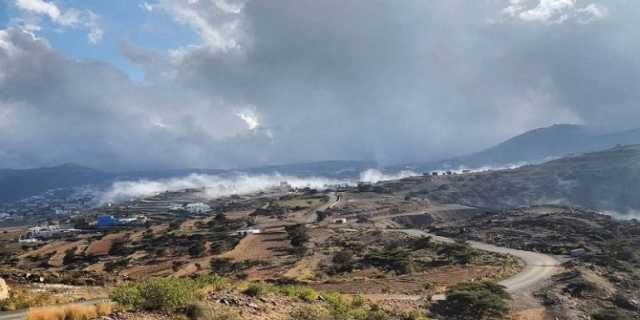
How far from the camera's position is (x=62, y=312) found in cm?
1350

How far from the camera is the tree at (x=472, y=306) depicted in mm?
29366

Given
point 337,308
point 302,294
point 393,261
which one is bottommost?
point 393,261

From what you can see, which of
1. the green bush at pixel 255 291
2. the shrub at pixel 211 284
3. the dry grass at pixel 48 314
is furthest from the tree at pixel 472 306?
the dry grass at pixel 48 314

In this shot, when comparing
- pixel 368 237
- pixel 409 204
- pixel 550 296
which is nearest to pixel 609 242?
pixel 368 237

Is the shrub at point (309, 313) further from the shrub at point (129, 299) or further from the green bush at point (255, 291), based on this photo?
the shrub at point (129, 299)

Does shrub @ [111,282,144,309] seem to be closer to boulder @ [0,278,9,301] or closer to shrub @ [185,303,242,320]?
shrub @ [185,303,242,320]

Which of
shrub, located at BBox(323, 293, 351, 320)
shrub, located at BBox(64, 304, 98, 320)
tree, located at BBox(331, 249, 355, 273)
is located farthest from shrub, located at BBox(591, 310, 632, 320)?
shrub, located at BBox(64, 304, 98, 320)

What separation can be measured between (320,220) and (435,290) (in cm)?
7697

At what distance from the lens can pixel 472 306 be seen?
98.3 feet

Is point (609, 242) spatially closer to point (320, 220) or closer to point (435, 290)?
point (435, 290)

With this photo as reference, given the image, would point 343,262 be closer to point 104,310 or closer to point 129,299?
point 129,299

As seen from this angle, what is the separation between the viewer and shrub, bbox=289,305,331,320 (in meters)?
18.3

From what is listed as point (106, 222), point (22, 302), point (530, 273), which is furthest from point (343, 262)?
point (106, 222)

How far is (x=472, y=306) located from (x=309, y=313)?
51.6 ft
